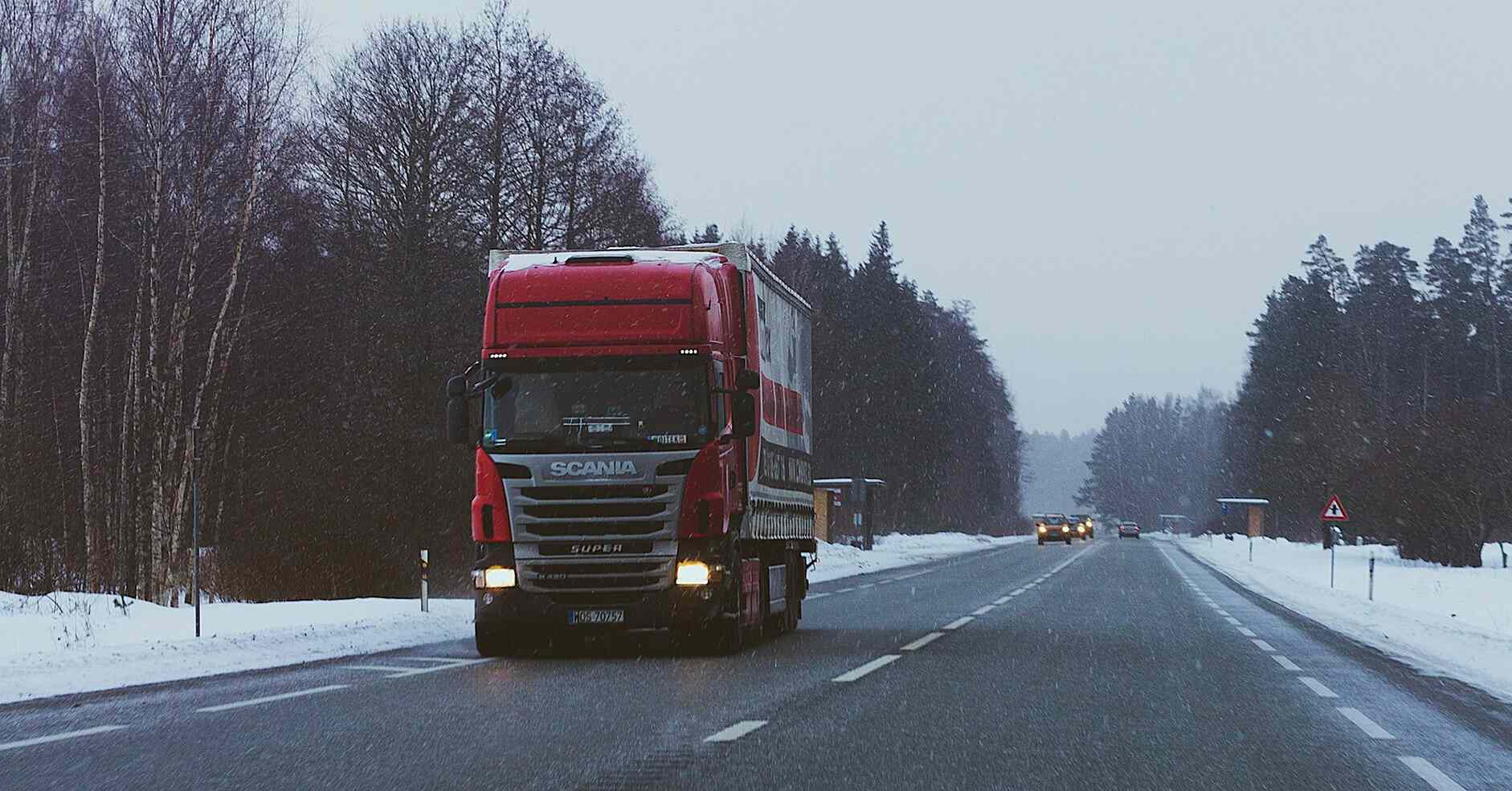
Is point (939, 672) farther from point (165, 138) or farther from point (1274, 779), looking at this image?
point (165, 138)

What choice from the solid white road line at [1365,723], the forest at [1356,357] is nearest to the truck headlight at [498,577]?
the solid white road line at [1365,723]

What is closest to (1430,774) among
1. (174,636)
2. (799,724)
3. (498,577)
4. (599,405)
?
(799,724)

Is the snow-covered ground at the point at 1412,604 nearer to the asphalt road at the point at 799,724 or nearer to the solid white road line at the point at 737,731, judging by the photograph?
the asphalt road at the point at 799,724

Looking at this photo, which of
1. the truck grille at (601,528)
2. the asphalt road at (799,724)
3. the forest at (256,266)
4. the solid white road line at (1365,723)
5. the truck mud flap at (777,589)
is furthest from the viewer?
the forest at (256,266)

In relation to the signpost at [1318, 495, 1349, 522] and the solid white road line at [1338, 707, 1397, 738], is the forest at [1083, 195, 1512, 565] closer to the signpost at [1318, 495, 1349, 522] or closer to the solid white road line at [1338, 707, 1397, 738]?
the signpost at [1318, 495, 1349, 522]

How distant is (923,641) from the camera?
57.8 ft

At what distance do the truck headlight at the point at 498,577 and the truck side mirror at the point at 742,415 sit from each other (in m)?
2.38

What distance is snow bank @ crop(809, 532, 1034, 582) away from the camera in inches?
1794

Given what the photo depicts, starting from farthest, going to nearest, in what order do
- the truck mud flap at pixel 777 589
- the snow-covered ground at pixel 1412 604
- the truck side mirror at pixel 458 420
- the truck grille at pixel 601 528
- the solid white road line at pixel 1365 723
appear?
the truck mud flap at pixel 777 589
the snow-covered ground at pixel 1412 604
the truck side mirror at pixel 458 420
the truck grille at pixel 601 528
the solid white road line at pixel 1365 723

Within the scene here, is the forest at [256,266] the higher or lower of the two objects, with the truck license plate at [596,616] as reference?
higher

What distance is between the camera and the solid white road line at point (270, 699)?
34.3ft

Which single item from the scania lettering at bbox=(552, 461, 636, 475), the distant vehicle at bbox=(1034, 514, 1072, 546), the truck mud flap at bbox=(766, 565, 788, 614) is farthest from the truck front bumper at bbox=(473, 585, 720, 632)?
the distant vehicle at bbox=(1034, 514, 1072, 546)

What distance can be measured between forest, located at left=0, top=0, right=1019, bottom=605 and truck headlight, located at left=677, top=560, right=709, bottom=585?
12014mm

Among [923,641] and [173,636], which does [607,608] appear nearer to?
[923,641]
